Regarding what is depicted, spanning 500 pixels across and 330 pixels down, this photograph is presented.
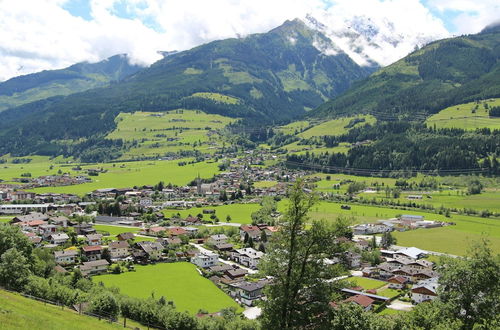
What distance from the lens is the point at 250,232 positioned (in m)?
81.9

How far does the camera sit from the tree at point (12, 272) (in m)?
37.4

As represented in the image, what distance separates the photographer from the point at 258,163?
196500 millimetres

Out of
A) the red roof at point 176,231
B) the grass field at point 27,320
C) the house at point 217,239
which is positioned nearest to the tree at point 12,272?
the grass field at point 27,320

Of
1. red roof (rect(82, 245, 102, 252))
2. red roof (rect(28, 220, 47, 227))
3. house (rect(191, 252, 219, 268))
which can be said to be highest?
red roof (rect(28, 220, 47, 227))

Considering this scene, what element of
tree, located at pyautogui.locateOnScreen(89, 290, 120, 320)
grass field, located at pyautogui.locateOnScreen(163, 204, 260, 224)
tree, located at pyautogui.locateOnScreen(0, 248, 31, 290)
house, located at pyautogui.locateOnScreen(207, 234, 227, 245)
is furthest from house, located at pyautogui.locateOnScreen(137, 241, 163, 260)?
tree, located at pyautogui.locateOnScreen(89, 290, 120, 320)

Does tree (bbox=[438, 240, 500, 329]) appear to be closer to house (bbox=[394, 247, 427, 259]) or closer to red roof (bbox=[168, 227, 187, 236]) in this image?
house (bbox=[394, 247, 427, 259])

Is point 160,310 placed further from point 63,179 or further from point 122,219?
point 63,179

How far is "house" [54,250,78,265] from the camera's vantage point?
6216 centimetres

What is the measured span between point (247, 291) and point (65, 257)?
97.8 ft

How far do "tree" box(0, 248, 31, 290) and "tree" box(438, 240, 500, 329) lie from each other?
34531 mm

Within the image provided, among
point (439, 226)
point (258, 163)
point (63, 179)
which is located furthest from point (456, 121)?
point (63, 179)

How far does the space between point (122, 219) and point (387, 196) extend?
244 ft

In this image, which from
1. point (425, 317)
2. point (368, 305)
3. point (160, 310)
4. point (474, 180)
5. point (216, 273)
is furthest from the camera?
point (474, 180)

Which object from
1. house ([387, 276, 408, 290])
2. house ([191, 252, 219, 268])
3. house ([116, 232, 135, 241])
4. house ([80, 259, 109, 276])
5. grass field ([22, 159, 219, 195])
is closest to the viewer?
house ([387, 276, 408, 290])
